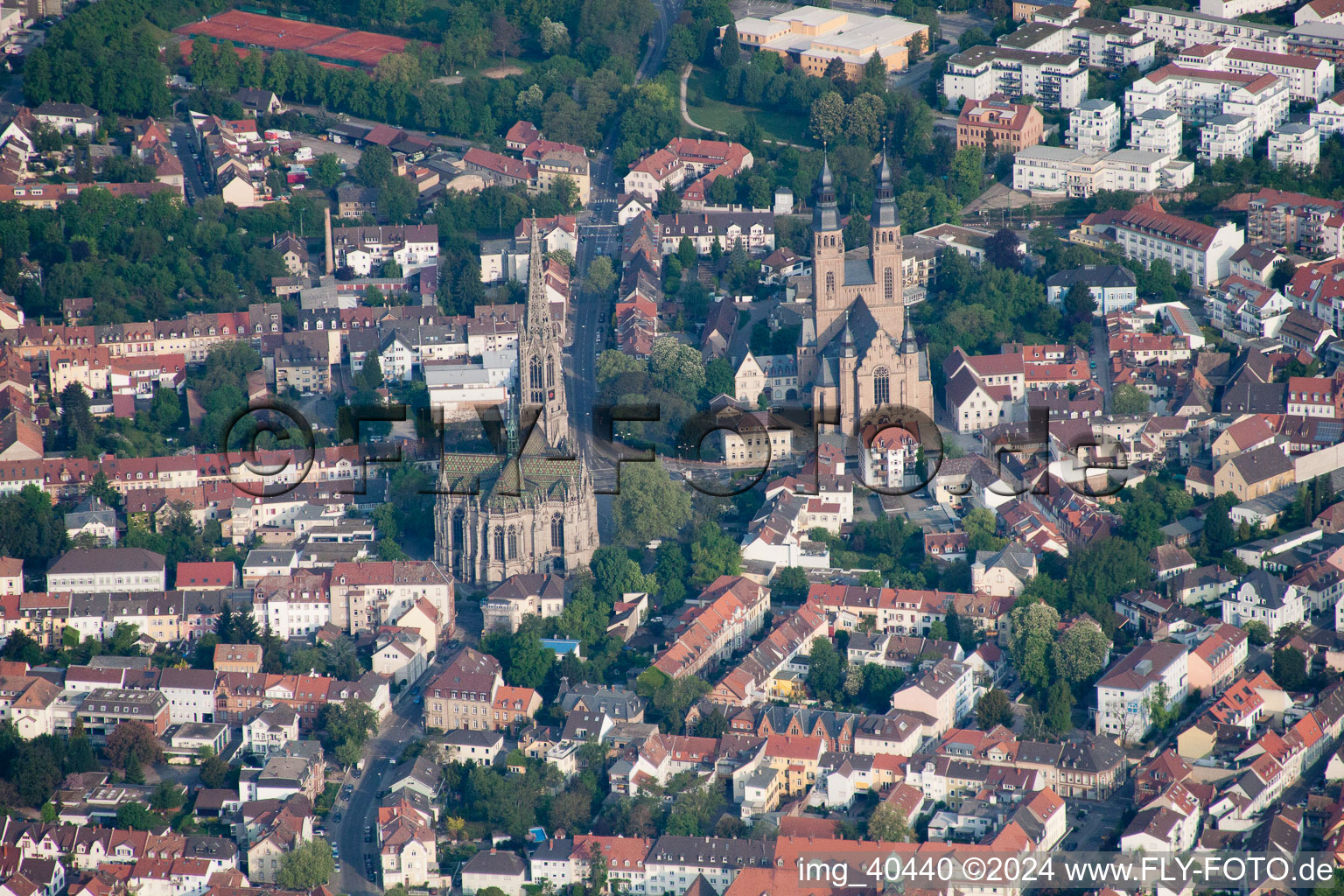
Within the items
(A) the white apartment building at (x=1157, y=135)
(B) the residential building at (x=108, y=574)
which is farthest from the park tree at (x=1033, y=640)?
(A) the white apartment building at (x=1157, y=135)

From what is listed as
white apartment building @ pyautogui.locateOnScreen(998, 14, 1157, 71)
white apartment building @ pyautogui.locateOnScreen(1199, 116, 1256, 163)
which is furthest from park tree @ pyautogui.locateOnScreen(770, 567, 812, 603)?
white apartment building @ pyautogui.locateOnScreen(998, 14, 1157, 71)

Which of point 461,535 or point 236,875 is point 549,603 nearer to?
point 461,535

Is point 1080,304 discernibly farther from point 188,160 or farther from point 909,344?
point 188,160

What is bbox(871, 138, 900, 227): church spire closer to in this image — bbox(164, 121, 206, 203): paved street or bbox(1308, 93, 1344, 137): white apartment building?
bbox(1308, 93, 1344, 137): white apartment building

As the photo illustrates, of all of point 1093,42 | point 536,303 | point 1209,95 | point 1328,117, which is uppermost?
point 536,303

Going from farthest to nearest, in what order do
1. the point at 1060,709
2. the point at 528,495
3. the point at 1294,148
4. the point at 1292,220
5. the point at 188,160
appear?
the point at 188,160 → the point at 1294,148 → the point at 1292,220 → the point at 528,495 → the point at 1060,709

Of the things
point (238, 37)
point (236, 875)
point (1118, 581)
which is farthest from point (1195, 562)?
point (238, 37)

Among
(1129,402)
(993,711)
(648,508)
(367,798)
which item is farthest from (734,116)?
(367,798)
